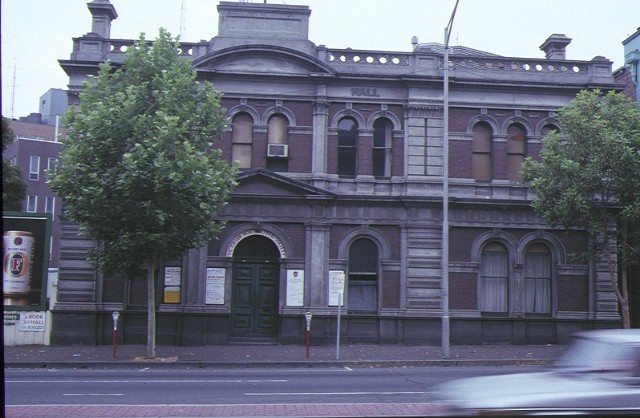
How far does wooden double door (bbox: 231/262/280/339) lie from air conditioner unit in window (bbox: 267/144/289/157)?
390 centimetres

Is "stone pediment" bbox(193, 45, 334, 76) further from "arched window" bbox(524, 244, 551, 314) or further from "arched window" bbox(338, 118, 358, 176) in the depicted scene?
"arched window" bbox(524, 244, 551, 314)

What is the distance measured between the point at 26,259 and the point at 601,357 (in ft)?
69.5

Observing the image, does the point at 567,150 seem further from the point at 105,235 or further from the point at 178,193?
the point at 105,235

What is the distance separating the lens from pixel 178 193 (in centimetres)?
1986

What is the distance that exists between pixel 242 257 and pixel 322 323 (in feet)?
12.0

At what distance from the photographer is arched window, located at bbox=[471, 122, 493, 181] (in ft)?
88.3

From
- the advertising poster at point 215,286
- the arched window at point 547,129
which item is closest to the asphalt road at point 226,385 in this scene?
the advertising poster at point 215,286

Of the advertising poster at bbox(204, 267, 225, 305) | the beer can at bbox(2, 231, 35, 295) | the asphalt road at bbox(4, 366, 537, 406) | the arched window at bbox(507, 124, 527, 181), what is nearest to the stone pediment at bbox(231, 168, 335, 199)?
the advertising poster at bbox(204, 267, 225, 305)

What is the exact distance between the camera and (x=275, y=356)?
21891 millimetres

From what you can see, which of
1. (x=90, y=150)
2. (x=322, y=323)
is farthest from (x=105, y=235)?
(x=322, y=323)

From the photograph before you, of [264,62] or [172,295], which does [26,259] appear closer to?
[172,295]

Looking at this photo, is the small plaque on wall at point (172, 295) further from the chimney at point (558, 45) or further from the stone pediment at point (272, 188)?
the chimney at point (558, 45)

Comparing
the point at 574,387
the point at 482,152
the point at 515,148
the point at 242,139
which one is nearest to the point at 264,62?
the point at 242,139

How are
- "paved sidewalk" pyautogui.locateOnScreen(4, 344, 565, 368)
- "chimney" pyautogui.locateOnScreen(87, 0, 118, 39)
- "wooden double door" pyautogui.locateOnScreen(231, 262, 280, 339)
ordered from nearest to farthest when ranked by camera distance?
"paved sidewalk" pyautogui.locateOnScreen(4, 344, 565, 368) < "wooden double door" pyautogui.locateOnScreen(231, 262, 280, 339) < "chimney" pyautogui.locateOnScreen(87, 0, 118, 39)
